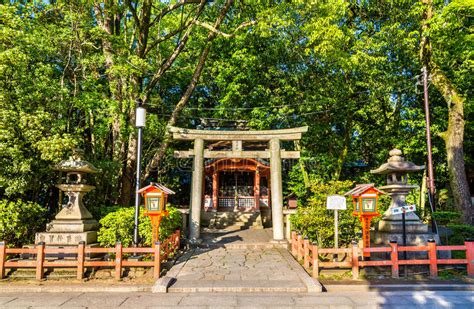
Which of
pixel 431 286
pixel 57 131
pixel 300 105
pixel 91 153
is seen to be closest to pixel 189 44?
pixel 300 105

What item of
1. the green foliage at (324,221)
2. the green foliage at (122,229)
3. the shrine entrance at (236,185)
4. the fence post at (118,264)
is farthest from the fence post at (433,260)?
the shrine entrance at (236,185)

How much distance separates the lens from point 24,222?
9.09 metres

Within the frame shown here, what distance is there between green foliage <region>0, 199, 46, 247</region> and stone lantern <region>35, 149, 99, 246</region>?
84 centimetres

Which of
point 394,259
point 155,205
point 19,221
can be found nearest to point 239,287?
point 155,205

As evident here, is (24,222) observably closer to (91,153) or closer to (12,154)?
(12,154)

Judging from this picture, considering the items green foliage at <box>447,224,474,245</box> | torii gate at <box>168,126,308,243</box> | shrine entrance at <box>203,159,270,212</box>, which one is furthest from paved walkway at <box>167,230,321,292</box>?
shrine entrance at <box>203,159,270,212</box>

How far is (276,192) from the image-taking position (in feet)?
40.4

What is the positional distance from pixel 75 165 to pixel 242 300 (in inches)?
245

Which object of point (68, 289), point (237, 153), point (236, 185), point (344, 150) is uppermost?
point (344, 150)

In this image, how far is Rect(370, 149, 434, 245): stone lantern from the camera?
8.77 m

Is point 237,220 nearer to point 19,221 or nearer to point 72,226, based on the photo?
point 72,226

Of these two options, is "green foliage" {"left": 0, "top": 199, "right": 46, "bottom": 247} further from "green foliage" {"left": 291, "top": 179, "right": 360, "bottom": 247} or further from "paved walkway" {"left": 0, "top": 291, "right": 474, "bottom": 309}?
"green foliage" {"left": 291, "top": 179, "right": 360, "bottom": 247}

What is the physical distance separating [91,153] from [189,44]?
817 cm

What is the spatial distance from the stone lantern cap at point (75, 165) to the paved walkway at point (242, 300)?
356cm
